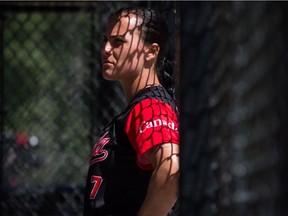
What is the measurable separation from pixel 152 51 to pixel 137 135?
0.37 metres

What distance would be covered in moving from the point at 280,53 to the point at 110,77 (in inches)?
61.3

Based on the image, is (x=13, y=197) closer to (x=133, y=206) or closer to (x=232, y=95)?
(x=133, y=206)

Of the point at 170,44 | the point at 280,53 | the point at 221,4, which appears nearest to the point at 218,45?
the point at 221,4

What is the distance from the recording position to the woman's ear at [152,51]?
8.05 ft

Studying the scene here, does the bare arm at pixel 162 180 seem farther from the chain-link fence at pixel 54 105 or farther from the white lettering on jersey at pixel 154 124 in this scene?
the chain-link fence at pixel 54 105

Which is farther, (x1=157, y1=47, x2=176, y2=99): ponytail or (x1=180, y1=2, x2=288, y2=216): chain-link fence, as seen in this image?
(x1=157, y1=47, x2=176, y2=99): ponytail

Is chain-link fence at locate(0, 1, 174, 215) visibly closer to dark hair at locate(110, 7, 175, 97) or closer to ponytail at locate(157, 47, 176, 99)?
ponytail at locate(157, 47, 176, 99)

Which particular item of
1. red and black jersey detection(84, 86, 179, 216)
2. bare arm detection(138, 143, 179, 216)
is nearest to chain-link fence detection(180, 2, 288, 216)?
bare arm detection(138, 143, 179, 216)

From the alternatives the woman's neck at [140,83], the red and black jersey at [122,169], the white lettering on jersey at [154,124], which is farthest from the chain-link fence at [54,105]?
the white lettering on jersey at [154,124]

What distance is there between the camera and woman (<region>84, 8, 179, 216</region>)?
2.13 metres

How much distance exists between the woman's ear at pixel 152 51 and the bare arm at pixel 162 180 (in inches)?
16.4

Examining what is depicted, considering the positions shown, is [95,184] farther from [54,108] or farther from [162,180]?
[54,108]

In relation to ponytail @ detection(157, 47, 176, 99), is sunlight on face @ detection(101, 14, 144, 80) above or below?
above

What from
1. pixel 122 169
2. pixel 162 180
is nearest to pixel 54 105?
pixel 122 169
